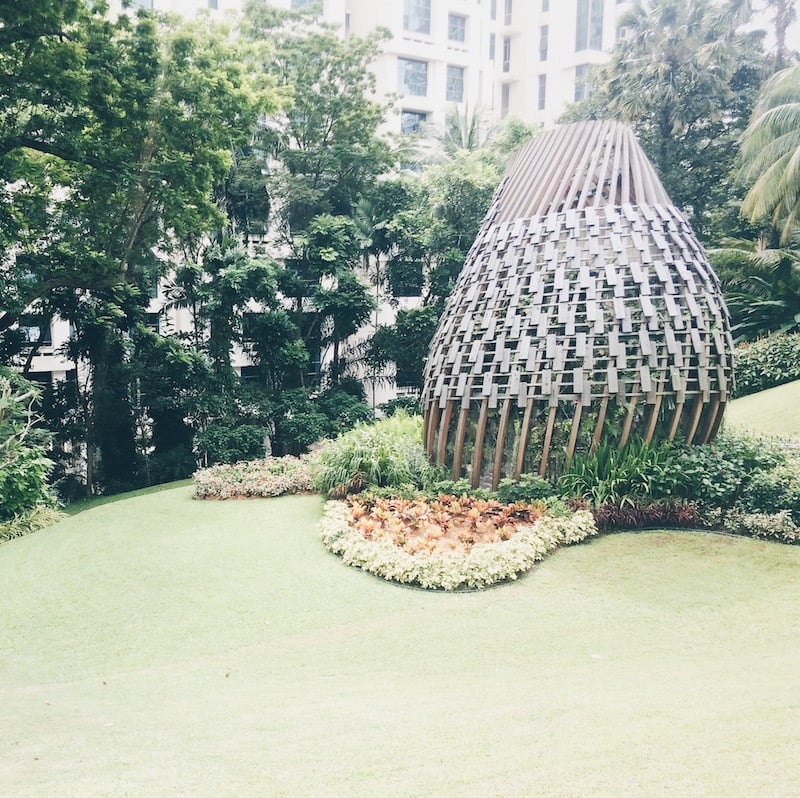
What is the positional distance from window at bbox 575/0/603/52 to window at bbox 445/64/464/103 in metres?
8.15

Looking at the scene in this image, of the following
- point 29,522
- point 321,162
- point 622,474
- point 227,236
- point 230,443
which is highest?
point 321,162

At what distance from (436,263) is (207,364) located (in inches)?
232

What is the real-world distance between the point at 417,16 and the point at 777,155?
18927 millimetres

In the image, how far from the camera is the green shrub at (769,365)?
1614cm

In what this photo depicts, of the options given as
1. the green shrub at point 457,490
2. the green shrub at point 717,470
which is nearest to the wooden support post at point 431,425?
the green shrub at point 457,490

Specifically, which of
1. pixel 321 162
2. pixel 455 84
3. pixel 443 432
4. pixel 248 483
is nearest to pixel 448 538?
pixel 443 432

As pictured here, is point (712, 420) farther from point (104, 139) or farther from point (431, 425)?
point (104, 139)

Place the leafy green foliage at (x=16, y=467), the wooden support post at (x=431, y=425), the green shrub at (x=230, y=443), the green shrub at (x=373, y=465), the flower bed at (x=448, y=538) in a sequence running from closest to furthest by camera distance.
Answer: the flower bed at (x=448, y=538)
the wooden support post at (x=431, y=425)
the green shrub at (x=373, y=465)
the leafy green foliage at (x=16, y=467)
the green shrub at (x=230, y=443)

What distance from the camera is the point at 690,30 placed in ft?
69.1

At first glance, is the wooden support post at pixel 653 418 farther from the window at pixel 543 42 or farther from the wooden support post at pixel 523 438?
the window at pixel 543 42

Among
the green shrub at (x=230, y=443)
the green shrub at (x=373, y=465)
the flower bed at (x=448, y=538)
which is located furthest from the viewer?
the green shrub at (x=230, y=443)

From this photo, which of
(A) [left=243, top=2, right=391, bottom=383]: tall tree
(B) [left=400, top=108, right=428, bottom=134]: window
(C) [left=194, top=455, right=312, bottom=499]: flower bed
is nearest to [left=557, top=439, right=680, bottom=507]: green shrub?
(C) [left=194, top=455, right=312, bottom=499]: flower bed

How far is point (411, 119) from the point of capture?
31.2 meters

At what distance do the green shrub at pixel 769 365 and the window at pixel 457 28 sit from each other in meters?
22.2
